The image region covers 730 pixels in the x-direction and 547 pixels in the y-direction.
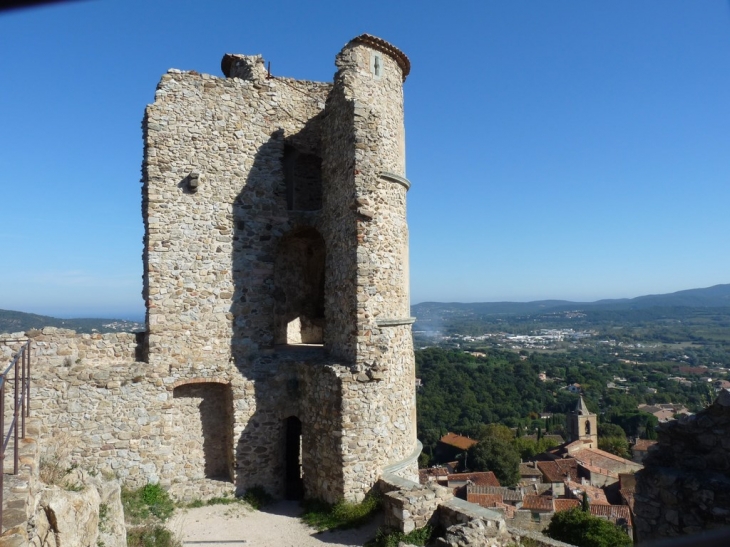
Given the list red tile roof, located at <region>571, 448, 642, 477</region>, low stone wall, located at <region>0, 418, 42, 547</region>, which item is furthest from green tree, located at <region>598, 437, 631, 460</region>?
low stone wall, located at <region>0, 418, 42, 547</region>

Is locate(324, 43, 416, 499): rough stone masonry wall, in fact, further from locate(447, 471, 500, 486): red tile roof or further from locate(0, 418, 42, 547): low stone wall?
locate(447, 471, 500, 486): red tile roof

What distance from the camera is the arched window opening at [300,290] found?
12.9 metres

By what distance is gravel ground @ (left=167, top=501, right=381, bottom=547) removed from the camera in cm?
855

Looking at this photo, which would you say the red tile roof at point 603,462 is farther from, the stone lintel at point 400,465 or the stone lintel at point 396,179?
the stone lintel at point 396,179

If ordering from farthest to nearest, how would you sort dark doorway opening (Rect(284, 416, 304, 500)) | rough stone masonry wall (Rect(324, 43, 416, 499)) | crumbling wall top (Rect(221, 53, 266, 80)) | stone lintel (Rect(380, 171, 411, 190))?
crumbling wall top (Rect(221, 53, 266, 80)) → dark doorway opening (Rect(284, 416, 304, 500)) → stone lintel (Rect(380, 171, 411, 190)) → rough stone masonry wall (Rect(324, 43, 416, 499))

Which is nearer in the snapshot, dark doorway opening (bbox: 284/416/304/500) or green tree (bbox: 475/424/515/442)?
dark doorway opening (bbox: 284/416/304/500)

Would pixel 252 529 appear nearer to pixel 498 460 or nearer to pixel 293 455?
pixel 293 455

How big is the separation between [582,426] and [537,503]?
30.2m

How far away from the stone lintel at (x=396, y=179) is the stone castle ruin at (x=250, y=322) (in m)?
0.03

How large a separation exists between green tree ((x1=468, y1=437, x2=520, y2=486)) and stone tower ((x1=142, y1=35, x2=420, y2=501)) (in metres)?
40.8

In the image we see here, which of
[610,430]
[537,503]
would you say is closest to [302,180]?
[537,503]

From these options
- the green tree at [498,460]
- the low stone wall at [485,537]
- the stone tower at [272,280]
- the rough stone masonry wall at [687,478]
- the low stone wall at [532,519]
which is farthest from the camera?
the green tree at [498,460]

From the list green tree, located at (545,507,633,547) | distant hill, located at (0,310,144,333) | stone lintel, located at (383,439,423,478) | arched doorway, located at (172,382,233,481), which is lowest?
green tree, located at (545,507,633,547)

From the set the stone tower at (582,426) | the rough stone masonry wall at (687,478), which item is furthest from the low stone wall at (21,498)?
the stone tower at (582,426)
